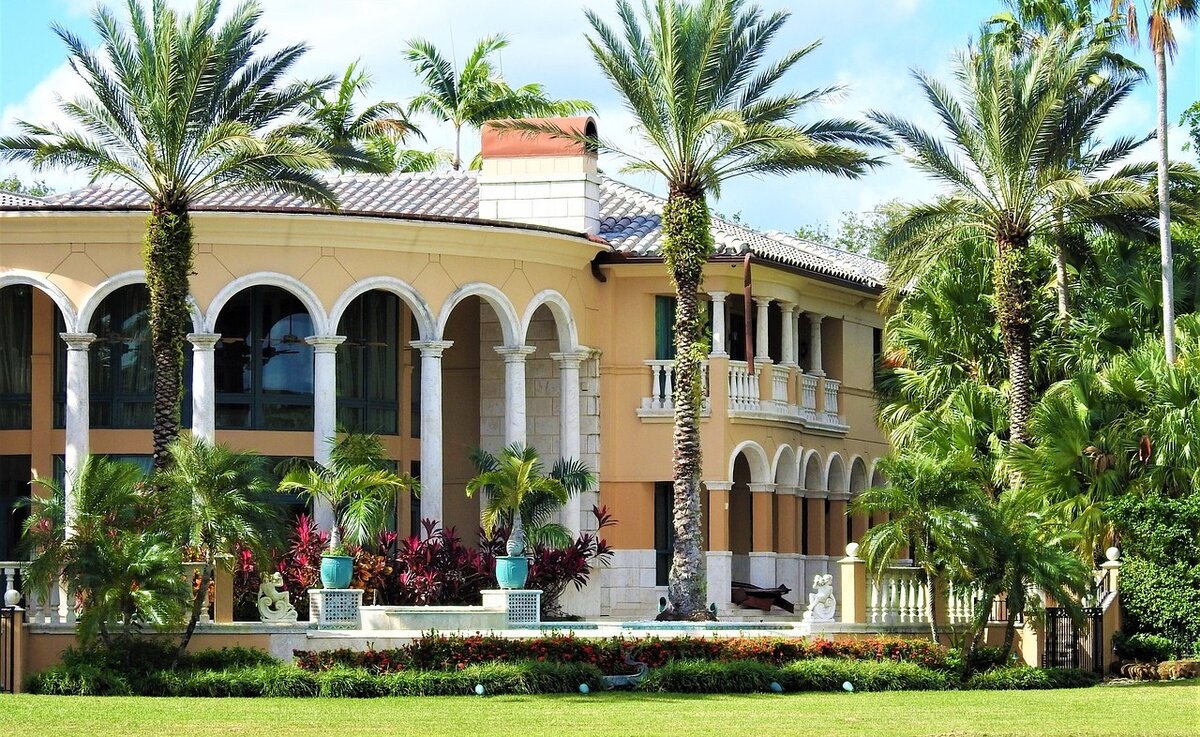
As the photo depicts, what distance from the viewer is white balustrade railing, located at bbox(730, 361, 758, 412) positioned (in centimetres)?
3838

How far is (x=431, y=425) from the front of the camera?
35.6m

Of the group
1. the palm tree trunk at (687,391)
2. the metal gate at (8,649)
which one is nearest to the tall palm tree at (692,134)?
the palm tree trunk at (687,391)

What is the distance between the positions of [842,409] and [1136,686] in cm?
1383

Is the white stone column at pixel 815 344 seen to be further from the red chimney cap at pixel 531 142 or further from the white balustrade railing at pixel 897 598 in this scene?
the white balustrade railing at pixel 897 598

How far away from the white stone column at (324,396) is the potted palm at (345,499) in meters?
1.06

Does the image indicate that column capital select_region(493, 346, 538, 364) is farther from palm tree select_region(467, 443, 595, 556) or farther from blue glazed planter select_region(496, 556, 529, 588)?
blue glazed planter select_region(496, 556, 529, 588)

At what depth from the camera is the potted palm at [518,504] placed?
1298 inches

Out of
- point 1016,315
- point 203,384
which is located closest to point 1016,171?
point 1016,315

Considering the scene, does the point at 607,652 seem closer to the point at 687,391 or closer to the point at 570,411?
the point at 687,391

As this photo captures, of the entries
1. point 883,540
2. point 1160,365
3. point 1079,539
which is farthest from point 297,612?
point 1160,365

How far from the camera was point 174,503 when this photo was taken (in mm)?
28531

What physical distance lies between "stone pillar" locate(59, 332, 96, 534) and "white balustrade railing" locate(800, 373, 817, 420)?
1327cm

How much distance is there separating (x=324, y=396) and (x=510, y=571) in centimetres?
441

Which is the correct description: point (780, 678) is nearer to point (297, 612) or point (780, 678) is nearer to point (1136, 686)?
point (1136, 686)
